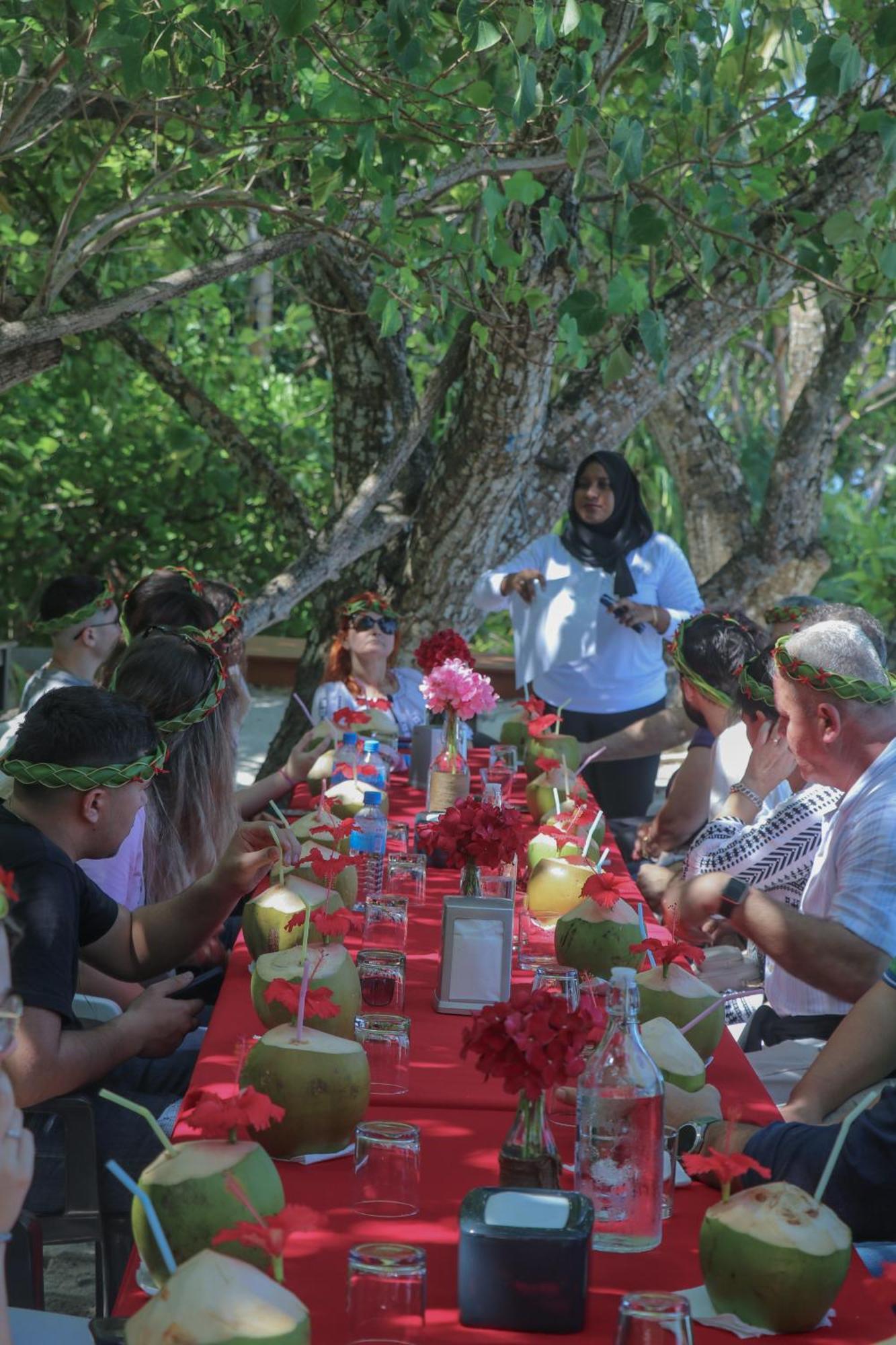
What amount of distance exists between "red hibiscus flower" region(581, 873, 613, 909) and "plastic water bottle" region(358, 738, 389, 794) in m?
1.74

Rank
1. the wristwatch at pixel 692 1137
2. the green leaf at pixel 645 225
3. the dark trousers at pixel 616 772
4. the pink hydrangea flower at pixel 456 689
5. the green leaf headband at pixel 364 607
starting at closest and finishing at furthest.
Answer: the wristwatch at pixel 692 1137, the green leaf at pixel 645 225, the pink hydrangea flower at pixel 456 689, the green leaf headband at pixel 364 607, the dark trousers at pixel 616 772

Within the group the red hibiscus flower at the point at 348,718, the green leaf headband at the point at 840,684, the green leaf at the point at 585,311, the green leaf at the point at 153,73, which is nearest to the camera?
the green leaf headband at the point at 840,684

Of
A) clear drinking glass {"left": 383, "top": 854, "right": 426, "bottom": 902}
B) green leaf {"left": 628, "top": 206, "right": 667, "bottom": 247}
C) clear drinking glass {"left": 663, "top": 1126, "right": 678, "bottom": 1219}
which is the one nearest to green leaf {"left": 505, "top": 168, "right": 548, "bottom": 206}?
green leaf {"left": 628, "top": 206, "right": 667, "bottom": 247}

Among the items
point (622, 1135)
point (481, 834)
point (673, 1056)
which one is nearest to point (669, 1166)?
point (622, 1135)

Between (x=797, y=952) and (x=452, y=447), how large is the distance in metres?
4.69

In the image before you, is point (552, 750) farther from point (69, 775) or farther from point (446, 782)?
point (69, 775)

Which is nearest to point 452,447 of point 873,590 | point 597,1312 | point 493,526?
point 493,526

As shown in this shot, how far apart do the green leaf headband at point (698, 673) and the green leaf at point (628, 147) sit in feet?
4.39

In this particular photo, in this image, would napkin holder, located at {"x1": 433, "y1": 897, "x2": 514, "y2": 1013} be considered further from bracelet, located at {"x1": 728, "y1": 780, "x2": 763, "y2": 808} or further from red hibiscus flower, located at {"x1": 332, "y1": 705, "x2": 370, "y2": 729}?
red hibiscus flower, located at {"x1": 332, "y1": 705, "x2": 370, "y2": 729}

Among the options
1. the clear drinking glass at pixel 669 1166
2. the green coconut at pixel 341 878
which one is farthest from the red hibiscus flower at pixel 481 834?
the clear drinking glass at pixel 669 1166

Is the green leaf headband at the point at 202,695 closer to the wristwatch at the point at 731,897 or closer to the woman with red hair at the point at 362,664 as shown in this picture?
the wristwatch at the point at 731,897

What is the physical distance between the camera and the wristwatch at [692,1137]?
6.82 feet

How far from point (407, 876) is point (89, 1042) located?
114 centimetres

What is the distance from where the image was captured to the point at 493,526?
23.6 ft
